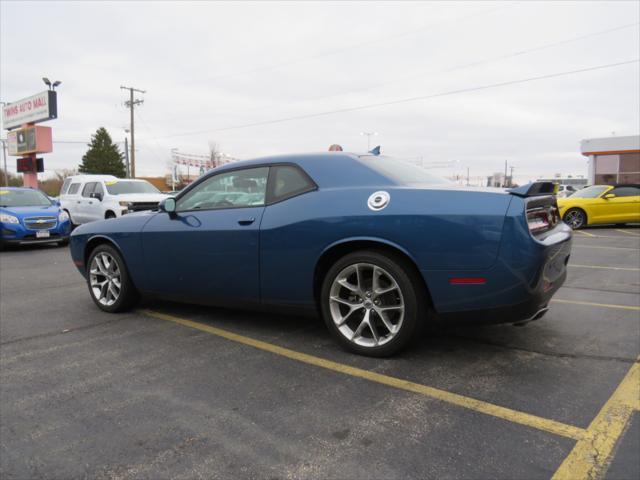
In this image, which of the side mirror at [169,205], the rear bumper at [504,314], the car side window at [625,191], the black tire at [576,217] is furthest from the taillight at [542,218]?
the car side window at [625,191]

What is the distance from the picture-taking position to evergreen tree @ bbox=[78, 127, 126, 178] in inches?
2625

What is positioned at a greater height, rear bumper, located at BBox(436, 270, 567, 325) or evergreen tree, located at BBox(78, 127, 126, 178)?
evergreen tree, located at BBox(78, 127, 126, 178)

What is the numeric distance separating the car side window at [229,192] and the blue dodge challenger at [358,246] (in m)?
0.01

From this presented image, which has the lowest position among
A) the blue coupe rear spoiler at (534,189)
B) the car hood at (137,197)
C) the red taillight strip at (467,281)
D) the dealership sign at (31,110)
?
the red taillight strip at (467,281)

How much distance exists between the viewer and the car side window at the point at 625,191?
1508 centimetres

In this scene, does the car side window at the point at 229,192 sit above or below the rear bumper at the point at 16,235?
above

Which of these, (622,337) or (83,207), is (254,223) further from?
(83,207)

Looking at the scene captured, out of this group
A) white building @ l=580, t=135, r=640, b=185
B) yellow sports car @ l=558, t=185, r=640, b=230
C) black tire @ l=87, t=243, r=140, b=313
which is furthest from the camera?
white building @ l=580, t=135, r=640, b=185

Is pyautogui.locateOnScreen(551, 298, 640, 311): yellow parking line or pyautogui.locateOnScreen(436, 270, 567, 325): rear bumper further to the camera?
pyautogui.locateOnScreen(551, 298, 640, 311): yellow parking line

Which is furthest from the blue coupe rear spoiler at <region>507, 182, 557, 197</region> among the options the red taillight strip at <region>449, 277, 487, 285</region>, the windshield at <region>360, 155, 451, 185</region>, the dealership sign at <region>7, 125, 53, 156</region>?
the dealership sign at <region>7, 125, 53, 156</region>

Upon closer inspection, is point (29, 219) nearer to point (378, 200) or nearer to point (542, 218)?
point (378, 200)

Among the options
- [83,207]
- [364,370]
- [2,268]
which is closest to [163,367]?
[364,370]

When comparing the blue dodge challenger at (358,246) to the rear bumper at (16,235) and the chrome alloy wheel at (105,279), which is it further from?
the rear bumper at (16,235)

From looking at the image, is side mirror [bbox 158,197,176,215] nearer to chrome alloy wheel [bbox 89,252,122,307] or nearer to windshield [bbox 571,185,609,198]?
chrome alloy wheel [bbox 89,252,122,307]
